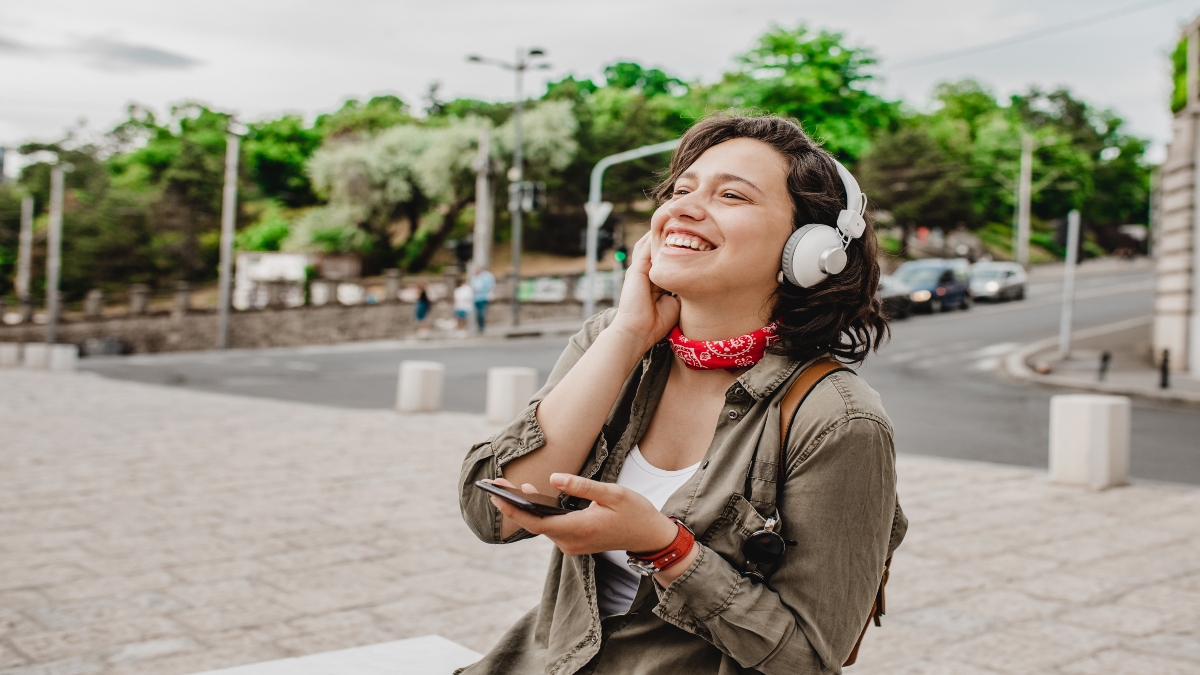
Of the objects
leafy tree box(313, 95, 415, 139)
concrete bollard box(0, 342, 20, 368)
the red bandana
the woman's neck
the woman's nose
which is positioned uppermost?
leafy tree box(313, 95, 415, 139)

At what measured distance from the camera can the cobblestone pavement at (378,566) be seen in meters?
4.01

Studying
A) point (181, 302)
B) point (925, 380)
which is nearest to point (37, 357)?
point (181, 302)

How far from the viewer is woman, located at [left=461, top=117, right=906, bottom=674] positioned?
159 centimetres

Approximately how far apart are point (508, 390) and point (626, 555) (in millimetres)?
9618

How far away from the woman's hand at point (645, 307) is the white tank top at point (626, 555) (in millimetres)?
235

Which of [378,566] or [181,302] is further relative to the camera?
[181,302]

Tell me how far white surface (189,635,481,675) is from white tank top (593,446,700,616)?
0.71 metres

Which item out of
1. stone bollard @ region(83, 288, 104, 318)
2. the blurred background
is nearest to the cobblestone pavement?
the blurred background

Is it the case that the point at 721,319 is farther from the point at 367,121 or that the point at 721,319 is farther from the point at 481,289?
the point at 367,121

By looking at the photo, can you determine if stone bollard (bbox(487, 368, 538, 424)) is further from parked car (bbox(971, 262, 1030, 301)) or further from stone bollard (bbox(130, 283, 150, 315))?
stone bollard (bbox(130, 283, 150, 315))

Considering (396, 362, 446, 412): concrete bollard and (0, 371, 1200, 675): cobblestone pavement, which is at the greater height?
(396, 362, 446, 412): concrete bollard

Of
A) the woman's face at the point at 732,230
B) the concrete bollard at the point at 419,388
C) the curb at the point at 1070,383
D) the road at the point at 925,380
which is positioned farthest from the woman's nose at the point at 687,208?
the curb at the point at 1070,383

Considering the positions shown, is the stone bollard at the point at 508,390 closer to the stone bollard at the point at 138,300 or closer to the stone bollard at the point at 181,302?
the stone bollard at the point at 181,302

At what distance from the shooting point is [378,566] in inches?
205
